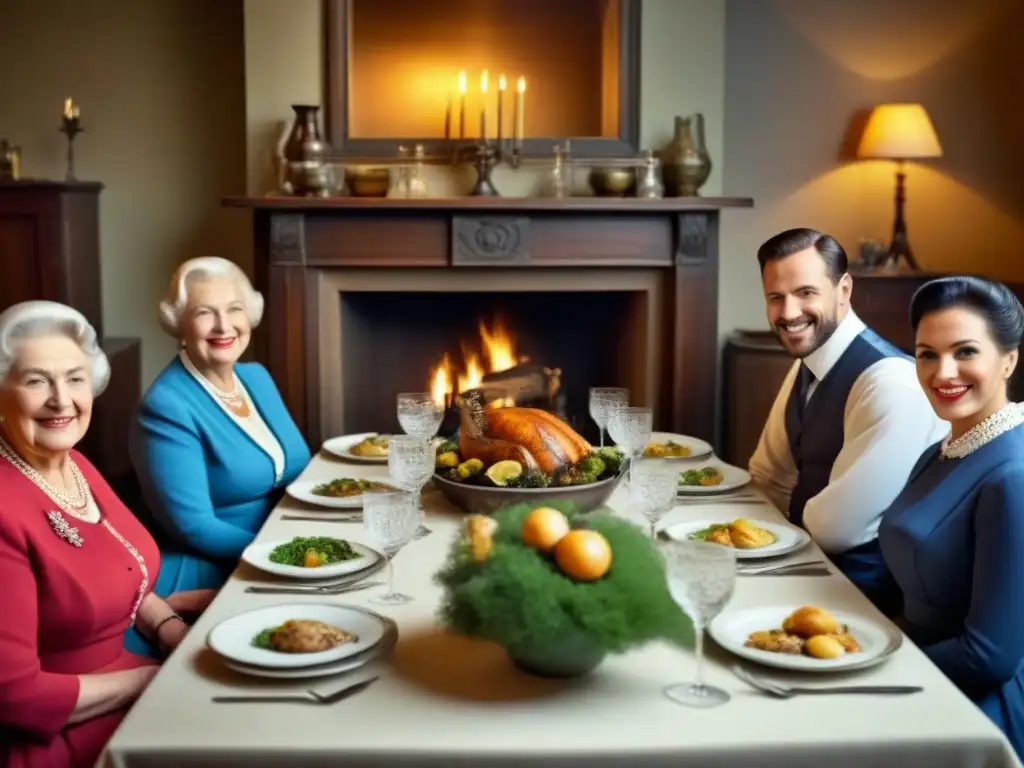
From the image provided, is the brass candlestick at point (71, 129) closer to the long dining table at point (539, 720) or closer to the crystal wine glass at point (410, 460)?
the crystal wine glass at point (410, 460)

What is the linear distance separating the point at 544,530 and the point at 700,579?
19cm

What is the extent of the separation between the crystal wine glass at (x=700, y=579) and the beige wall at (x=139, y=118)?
11.7 ft

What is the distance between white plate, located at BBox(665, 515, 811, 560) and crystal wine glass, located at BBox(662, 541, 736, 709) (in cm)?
56

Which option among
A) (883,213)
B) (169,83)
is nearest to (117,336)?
(169,83)

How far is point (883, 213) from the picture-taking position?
4836 mm

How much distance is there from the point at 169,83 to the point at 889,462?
3.37m

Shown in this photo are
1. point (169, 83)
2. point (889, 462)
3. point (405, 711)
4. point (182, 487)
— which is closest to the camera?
point (405, 711)

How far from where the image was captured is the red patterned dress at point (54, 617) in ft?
5.27

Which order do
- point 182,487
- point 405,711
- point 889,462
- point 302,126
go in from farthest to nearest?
point 302,126 < point 182,487 < point 889,462 < point 405,711

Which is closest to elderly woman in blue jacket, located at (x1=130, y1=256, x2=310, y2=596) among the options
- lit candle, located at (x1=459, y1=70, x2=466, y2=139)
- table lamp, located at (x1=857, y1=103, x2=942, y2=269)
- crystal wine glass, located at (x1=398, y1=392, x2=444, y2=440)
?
crystal wine glass, located at (x1=398, y1=392, x2=444, y2=440)

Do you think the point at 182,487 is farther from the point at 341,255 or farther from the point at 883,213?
the point at 883,213

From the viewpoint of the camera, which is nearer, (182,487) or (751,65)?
(182,487)

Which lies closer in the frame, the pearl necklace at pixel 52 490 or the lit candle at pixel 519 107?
the pearl necklace at pixel 52 490

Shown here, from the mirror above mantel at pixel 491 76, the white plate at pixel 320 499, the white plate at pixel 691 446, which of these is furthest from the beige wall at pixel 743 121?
the white plate at pixel 320 499
